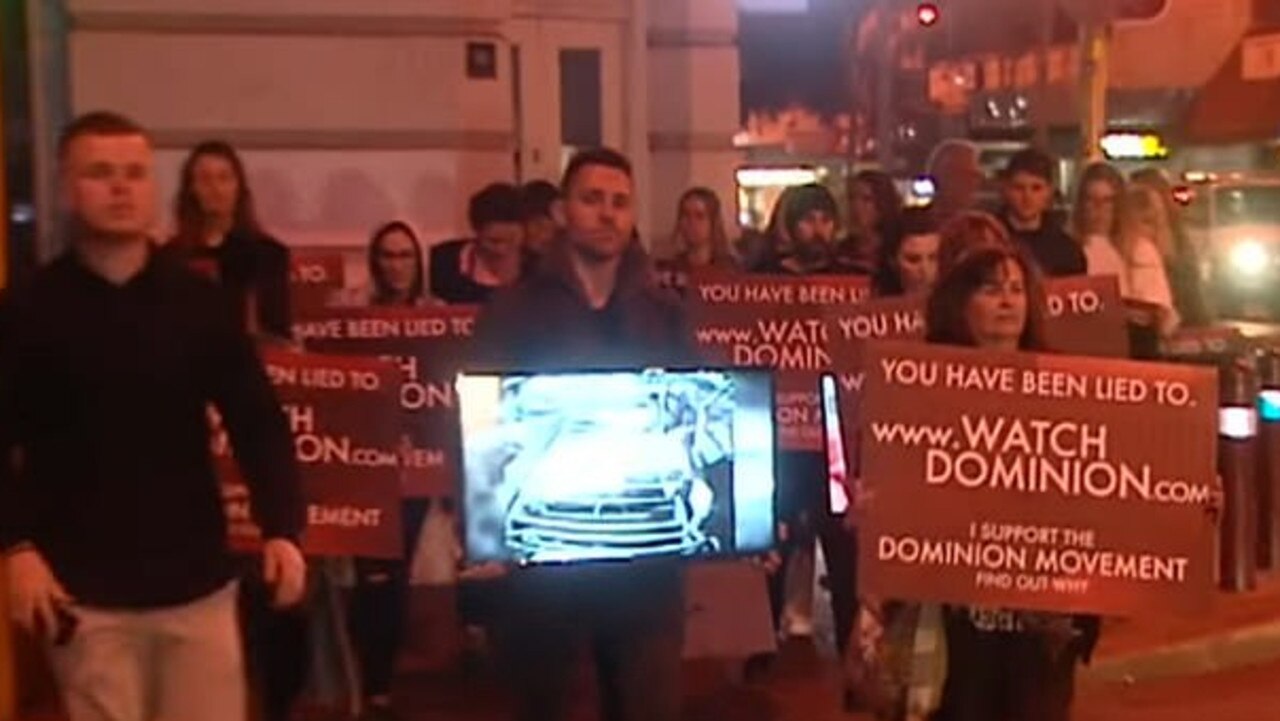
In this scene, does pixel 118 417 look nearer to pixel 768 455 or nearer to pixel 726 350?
pixel 768 455

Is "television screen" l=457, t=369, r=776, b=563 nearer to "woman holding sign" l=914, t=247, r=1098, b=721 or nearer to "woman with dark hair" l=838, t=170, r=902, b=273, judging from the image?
"woman holding sign" l=914, t=247, r=1098, b=721

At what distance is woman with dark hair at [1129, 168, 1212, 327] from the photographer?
33.2 feet

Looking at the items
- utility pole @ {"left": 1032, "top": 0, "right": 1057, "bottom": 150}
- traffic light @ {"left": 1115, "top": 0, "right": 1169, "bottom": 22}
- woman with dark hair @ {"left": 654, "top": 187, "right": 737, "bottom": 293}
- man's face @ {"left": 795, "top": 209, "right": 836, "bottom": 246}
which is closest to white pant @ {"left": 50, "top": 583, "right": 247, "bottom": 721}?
man's face @ {"left": 795, "top": 209, "right": 836, "bottom": 246}

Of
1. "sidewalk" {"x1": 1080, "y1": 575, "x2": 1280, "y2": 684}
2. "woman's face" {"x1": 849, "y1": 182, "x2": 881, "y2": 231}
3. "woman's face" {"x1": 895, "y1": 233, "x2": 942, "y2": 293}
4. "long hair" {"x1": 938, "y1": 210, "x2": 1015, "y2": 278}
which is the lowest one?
"sidewalk" {"x1": 1080, "y1": 575, "x2": 1280, "y2": 684}

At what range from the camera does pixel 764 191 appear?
44.4m

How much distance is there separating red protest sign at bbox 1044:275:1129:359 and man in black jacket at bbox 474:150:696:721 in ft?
7.05

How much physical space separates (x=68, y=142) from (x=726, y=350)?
399 cm

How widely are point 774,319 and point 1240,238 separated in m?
16.3

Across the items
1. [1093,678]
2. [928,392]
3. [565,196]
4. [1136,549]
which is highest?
[565,196]

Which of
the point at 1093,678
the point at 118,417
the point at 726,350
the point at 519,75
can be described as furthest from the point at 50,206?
the point at 118,417

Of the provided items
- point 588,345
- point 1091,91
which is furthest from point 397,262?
point 1091,91

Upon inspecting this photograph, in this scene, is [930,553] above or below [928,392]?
below

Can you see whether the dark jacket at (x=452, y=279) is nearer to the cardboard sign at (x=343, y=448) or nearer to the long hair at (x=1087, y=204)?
the cardboard sign at (x=343, y=448)

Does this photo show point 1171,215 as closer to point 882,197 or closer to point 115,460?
point 882,197
